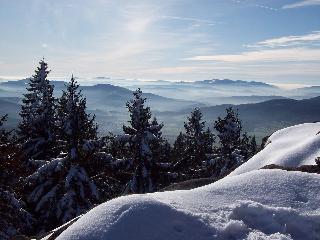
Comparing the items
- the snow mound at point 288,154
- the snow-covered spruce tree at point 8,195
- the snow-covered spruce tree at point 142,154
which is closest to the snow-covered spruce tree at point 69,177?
the snow-covered spruce tree at point 8,195

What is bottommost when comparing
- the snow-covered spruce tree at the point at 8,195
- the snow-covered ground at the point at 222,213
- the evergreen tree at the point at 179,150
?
the evergreen tree at the point at 179,150

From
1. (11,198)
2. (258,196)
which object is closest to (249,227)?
(258,196)

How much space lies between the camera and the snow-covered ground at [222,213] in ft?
20.5

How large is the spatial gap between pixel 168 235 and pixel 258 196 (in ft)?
7.69

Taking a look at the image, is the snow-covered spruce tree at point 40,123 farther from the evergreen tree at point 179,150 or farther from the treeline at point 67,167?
the evergreen tree at point 179,150

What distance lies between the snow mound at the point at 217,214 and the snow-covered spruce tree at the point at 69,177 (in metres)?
15.6

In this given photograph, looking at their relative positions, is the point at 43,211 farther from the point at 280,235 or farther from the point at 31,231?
the point at 280,235

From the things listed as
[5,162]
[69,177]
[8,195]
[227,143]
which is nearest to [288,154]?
[5,162]

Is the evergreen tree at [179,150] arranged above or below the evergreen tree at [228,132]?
below

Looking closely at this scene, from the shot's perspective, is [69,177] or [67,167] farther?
[67,167]

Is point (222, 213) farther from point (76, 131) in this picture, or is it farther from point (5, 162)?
point (76, 131)

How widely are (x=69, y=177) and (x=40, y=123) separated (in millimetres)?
11141

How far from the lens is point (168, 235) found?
622 centimetres

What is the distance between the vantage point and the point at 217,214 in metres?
6.93
